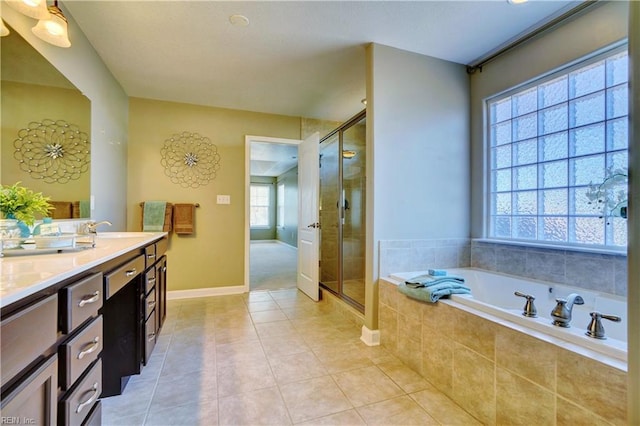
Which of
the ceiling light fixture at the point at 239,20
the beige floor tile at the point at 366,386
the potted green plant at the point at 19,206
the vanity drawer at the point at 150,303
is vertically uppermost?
the ceiling light fixture at the point at 239,20

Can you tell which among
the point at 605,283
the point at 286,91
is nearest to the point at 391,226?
the point at 605,283

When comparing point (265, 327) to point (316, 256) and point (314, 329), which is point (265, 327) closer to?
point (314, 329)

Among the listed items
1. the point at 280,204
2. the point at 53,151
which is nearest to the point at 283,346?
the point at 53,151

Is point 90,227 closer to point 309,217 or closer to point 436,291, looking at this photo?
point 309,217

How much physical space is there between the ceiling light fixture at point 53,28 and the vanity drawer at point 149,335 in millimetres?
1679

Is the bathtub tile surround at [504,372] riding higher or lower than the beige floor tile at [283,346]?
higher

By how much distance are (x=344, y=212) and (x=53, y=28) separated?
2588 millimetres

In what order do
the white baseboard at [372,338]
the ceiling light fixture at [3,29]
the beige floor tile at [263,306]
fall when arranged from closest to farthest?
the ceiling light fixture at [3,29], the white baseboard at [372,338], the beige floor tile at [263,306]

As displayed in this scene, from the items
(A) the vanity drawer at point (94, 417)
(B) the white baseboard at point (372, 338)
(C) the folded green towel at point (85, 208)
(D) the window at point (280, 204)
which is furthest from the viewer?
(D) the window at point (280, 204)

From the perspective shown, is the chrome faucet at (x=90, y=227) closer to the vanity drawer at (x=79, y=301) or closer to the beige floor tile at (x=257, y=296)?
the vanity drawer at (x=79, y=301)

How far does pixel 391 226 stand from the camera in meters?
2.36

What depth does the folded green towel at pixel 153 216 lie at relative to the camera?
3283mm

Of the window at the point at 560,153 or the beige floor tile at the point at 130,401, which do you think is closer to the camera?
the beige floor tile at the point at 130,401

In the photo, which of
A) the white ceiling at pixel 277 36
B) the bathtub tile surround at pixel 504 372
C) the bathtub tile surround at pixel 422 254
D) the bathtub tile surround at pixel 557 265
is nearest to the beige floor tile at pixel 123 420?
the bathtub tile surround at pixel 504 372
